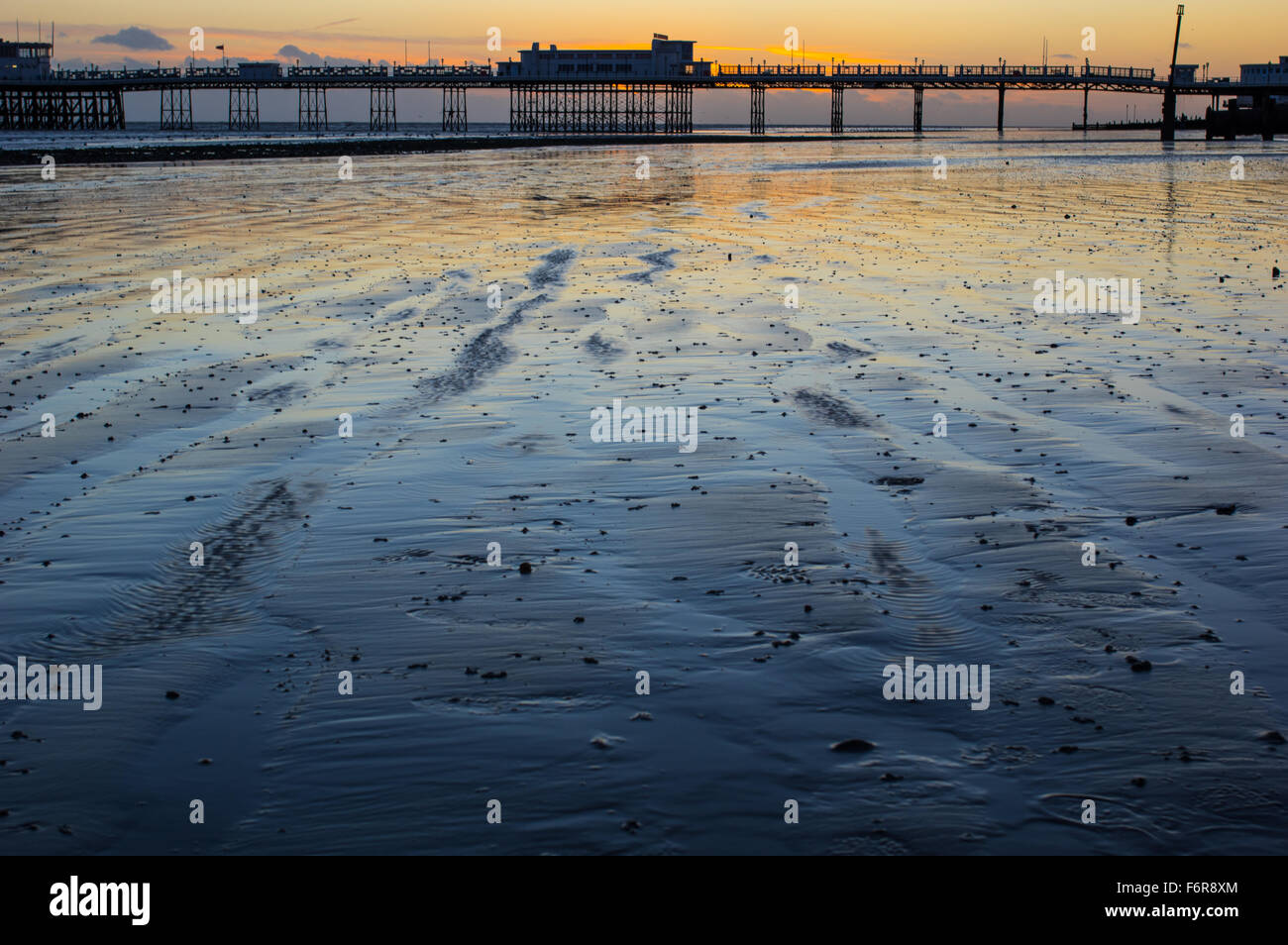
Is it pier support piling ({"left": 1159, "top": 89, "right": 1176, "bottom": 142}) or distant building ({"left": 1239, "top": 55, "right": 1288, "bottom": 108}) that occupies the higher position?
distant building ({"left": 1239, "top": 55, "right": 1288, "bottom": 108})

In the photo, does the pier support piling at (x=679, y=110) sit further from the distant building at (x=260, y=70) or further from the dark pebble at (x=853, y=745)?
the dark pebble at (x=853, y=745)

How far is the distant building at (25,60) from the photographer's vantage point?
151 meters

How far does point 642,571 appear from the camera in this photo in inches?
275

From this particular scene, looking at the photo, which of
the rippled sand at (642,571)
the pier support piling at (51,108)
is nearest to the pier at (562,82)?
the pier support piling at (51,108)

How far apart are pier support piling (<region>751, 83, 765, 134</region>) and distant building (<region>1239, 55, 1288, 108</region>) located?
63.4m

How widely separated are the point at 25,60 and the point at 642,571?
176699 mm

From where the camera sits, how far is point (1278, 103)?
117 m

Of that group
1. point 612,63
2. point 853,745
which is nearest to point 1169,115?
point 612,63

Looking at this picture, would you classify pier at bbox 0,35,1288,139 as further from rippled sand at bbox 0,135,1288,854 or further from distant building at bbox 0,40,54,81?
rippled sand at bbox 0,135,1288,854

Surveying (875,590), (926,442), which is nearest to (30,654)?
(875,590)

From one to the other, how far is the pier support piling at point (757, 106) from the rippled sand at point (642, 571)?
13800 cm

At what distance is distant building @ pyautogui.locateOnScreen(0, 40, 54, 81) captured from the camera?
15075cm

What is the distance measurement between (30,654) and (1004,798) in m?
4.66

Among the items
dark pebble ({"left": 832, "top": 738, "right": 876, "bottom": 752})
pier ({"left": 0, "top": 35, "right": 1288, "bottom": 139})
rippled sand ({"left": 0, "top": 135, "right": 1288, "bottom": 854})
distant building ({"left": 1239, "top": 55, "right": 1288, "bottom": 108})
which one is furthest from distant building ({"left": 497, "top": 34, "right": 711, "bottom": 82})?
dark pebble ({"left": 832, "top": 738, "right": 876, "bottom": 752})
